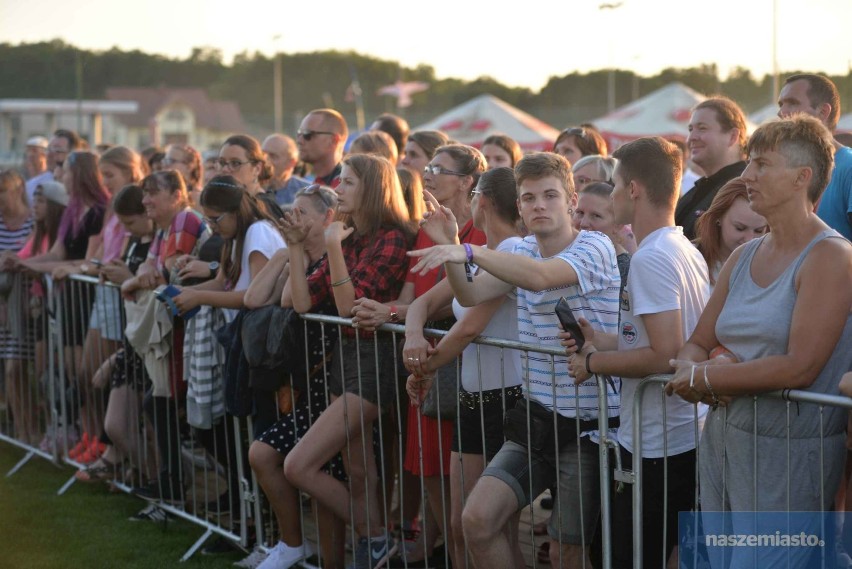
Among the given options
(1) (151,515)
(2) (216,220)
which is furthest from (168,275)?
(1) (151,515)

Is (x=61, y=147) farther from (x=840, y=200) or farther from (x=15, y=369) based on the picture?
(x=840, y=200)

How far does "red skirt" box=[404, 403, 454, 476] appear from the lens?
4848 mm

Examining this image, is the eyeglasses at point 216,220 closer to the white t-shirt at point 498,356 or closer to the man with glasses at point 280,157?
the white t-shirt at point 498,356

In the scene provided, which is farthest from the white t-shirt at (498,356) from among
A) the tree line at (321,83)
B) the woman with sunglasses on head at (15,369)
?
the tree line at (321,83)

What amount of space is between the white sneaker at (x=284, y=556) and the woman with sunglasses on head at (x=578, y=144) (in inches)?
126

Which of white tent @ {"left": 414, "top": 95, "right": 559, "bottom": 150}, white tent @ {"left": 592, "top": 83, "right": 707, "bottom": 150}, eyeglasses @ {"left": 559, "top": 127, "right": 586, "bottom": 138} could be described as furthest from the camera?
white tent @ {"left": 414, "top": 95, "right": 559, "bottom": 150}

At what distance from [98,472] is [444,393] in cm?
364

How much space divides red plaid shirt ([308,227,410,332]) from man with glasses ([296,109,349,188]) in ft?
8.20

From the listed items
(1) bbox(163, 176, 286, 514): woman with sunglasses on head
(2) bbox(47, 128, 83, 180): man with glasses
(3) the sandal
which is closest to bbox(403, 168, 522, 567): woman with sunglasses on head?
(1) bbox(163, 176, 286, 514): woman with sunglasses on head

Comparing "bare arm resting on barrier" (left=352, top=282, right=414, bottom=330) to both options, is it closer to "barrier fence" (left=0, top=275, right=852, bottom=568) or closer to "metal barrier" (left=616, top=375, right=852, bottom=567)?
"barrier fence" (left=0, top=275, right=852, bottom=568)

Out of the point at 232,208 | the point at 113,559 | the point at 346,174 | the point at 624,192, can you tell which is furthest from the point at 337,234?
the point at 113,559

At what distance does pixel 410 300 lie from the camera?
16.6ft

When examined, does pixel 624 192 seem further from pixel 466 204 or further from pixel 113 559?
pixel 113 559

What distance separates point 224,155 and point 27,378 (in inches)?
111
